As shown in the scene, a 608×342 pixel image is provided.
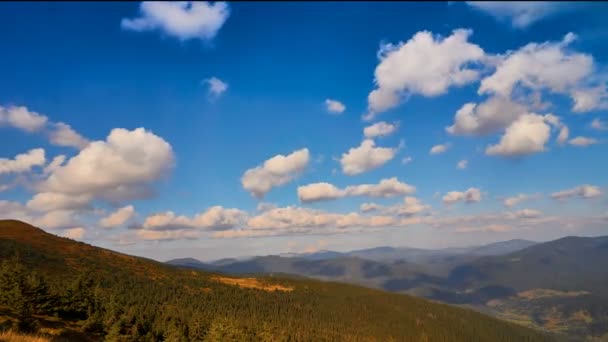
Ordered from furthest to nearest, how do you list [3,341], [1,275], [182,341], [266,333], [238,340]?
[266,333] < [238,340] < [182,341] < [1,275] < [3,341]

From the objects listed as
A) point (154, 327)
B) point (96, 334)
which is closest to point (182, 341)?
point (154, 327)

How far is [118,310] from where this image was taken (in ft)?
305

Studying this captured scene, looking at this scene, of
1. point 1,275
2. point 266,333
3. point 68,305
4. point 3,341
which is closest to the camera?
point 3,341

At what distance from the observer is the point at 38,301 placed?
2876 inches

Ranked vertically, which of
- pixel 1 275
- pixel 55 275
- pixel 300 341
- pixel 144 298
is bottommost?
pixel 300 341

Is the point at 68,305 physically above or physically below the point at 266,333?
above

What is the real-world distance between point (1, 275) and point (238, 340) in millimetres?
54938

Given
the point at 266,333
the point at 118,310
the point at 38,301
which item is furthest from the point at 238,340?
the point at 38,301

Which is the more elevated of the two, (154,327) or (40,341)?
(40,341)

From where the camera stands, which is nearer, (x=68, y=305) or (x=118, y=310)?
(x=68, y=305)

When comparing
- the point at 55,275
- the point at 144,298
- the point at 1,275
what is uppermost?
the point at 1,275

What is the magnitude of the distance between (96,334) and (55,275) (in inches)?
6011

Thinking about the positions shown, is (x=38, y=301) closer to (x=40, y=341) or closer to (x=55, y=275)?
(x=40, y=341)

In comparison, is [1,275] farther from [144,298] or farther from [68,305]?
[144,298]
